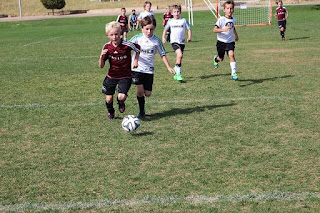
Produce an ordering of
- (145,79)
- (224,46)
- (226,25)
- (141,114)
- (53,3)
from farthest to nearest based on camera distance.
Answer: (53,3)
(224,46)
(226,25)
(145,79)
(141,114)

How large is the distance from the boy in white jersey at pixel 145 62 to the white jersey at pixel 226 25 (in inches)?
145

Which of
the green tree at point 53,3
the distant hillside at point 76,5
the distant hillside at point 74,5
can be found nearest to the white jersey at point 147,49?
the distant hillside at point 76,5

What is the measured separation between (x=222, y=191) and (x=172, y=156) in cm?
143

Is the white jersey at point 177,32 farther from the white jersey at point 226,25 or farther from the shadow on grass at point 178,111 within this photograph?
the shadow on grass at point 178,111

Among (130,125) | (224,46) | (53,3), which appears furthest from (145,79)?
(53,3)

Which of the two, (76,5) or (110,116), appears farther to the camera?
(76,5)

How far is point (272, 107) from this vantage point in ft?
30.6

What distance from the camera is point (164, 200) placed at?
16.6 ft

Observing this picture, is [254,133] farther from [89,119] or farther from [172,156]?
[89,119]

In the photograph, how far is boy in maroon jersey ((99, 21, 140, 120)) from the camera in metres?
8.48

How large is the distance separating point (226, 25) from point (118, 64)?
487 centimetres

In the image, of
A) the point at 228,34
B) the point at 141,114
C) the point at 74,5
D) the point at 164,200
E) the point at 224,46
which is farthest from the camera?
the point at 74,5

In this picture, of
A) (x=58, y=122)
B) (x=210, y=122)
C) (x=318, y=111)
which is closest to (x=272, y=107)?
(x=318, y=111)

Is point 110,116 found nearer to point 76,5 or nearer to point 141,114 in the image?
point 141,114
